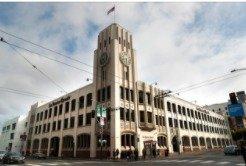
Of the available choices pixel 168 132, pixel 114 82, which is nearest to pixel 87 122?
pixel 114 82

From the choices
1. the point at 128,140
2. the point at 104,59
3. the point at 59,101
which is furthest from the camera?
the point at 59,101

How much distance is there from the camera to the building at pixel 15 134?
2606 inches

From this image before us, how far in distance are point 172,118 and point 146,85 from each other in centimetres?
1129

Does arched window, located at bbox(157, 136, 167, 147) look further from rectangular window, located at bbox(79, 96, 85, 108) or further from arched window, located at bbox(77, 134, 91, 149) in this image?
rectangular window, located at bbox(79, 96, 85, 108)

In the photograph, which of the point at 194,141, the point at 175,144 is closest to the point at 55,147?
the point at 175,144

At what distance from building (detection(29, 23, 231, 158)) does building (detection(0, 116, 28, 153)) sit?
13.3m

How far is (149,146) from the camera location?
39.8 metres

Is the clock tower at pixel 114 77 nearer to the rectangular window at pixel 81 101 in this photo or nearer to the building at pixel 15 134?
the rectangular window at pixel 81 101

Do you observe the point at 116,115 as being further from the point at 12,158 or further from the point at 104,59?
the point at 12,158

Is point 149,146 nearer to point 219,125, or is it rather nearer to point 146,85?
point 146,85

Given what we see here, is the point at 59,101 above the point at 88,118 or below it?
above

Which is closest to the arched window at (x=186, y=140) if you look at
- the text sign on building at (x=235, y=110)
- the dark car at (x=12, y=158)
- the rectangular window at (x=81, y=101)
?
the rectangular window at (x=81, y=101)

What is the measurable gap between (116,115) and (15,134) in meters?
46.2

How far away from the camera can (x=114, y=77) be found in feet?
124
